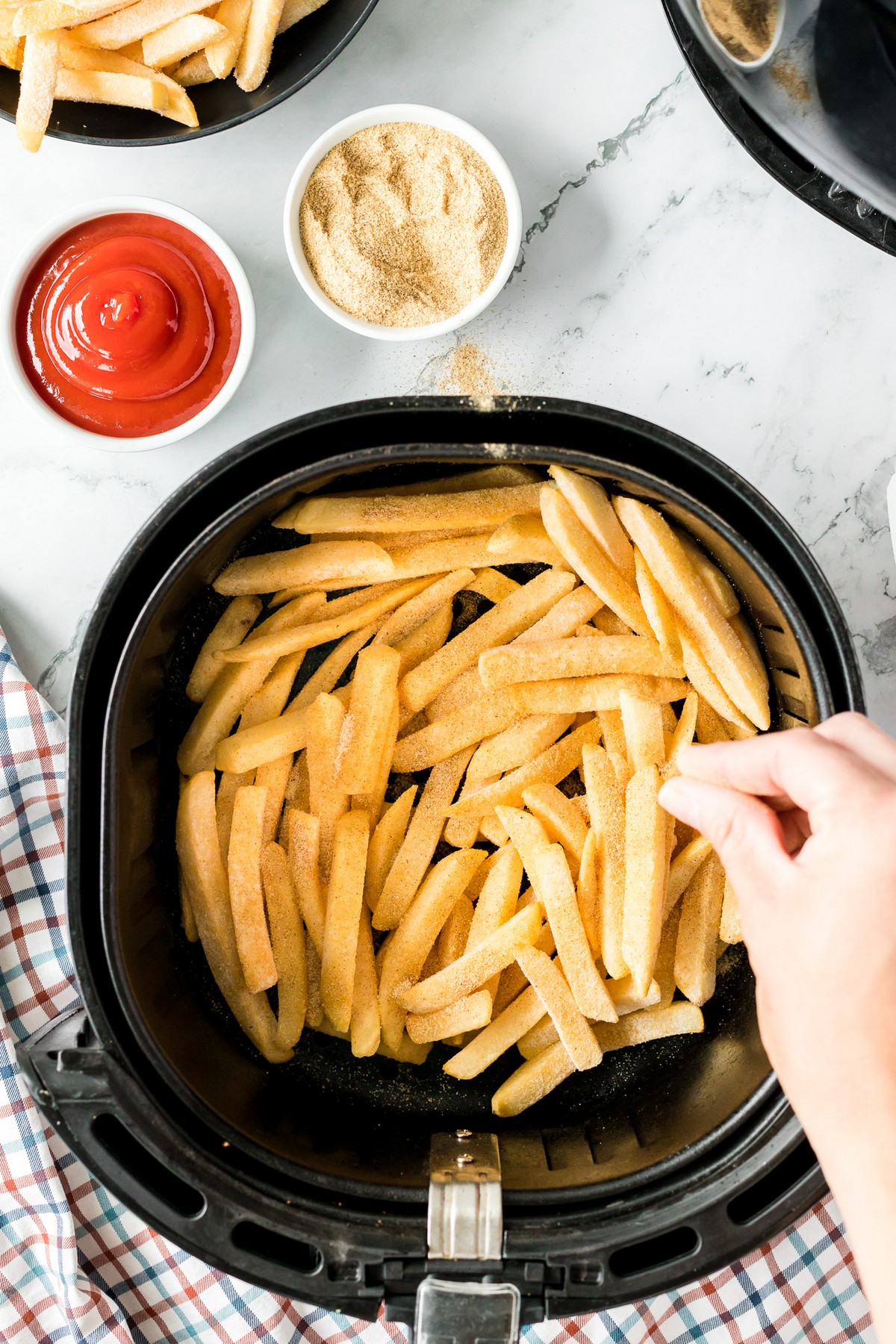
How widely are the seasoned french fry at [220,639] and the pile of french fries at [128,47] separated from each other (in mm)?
624

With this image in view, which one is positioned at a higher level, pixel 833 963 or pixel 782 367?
pixel 782 367

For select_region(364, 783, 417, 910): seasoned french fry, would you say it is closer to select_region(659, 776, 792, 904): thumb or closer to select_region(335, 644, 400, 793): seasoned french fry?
select_region(335, 644, 400, 793): seasoned french fry

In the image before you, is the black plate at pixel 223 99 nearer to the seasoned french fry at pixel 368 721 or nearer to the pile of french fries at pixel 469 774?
the pile of french fries at pixel 469 774

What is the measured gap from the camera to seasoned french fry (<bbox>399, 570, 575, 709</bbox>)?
54.4 inches

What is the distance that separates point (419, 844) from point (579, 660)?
1.08 ft

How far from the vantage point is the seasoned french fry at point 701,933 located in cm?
135

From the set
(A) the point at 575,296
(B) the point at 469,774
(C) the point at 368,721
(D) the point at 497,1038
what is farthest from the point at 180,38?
(D) the point at 497,1038

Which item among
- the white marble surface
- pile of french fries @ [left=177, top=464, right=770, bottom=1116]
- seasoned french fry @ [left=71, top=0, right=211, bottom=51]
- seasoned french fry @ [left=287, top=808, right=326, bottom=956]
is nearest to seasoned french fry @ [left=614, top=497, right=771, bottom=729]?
pile of french fries @ [left=177, top=464, right=770, bottom=1116]

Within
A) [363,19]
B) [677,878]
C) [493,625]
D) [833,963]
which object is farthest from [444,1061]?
[363,19]

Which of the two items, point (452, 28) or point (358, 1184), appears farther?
point (452, 28)

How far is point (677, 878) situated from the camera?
1.37m

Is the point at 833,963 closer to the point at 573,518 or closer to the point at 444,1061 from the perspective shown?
the point at 573,518

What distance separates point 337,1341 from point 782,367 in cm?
157

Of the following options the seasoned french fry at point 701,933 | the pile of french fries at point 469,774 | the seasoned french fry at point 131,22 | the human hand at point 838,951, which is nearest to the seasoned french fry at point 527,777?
the pile of french fries at point 469,774
